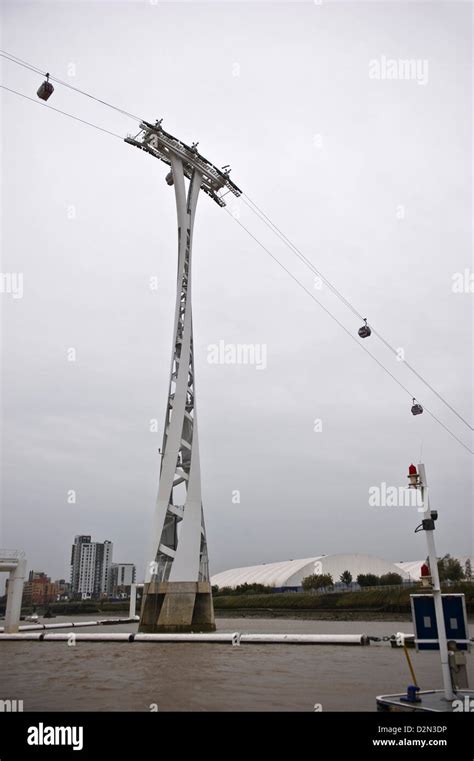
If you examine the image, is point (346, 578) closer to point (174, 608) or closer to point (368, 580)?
point (368, 580)

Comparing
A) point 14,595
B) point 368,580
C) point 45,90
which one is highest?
point 45,90

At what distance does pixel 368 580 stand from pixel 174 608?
272 feet

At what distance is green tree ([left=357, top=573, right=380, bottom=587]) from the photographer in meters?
109

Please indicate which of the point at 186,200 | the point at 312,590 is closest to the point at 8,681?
the point at 186,200

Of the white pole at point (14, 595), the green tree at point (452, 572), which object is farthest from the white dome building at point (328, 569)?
the white pole at point (14, 595)

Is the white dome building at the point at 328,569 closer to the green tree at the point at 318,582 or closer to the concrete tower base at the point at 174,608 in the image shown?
the green tree at the point at 318,582

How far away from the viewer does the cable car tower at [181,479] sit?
34188 millimetres

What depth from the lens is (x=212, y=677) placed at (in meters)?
18.0

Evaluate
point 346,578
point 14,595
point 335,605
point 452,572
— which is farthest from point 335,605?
point 14,595

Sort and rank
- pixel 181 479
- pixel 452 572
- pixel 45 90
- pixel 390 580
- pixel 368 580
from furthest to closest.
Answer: pixel 368 580
pixel 390 580
pixel 452 572
pixel 181 479
pixel 45 90

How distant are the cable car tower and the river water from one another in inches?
214

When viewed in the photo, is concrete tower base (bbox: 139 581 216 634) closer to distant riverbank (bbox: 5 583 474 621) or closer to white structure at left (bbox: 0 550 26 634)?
white structure at left (bbox: 0 550 26 634)

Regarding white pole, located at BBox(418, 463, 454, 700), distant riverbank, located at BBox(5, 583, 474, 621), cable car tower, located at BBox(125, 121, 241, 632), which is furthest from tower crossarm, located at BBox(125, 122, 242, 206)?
distant riverbank, located at BBox(5, 583, 474, 621)
